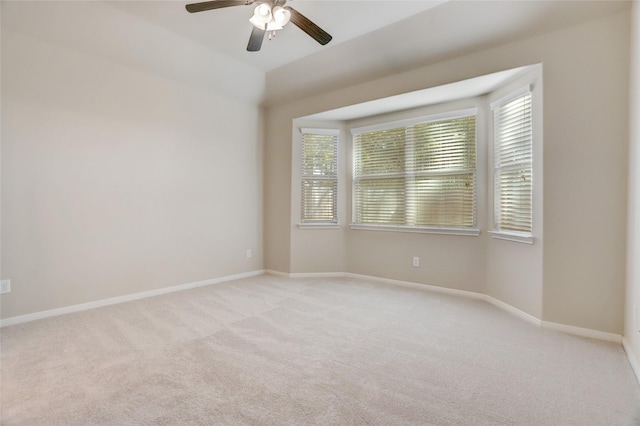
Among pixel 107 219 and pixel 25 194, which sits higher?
pixel 25 194

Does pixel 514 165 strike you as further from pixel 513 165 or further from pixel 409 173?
pixel 409 173

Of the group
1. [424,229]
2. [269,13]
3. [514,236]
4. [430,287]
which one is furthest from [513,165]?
[269,13]

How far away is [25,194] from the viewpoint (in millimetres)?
2859

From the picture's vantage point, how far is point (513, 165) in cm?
322

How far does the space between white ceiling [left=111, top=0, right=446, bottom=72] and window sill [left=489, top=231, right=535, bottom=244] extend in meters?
2.35

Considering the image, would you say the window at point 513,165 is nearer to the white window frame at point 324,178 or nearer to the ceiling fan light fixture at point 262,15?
the white window frame at point 324,178

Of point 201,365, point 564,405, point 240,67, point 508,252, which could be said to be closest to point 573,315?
point 508,252

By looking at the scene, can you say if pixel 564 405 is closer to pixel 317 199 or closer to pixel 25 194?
pixel 317 199

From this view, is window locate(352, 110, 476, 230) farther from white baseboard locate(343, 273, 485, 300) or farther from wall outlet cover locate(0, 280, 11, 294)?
wall outlet cover locate(0, 280, 11, 294)

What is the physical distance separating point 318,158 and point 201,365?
134 inches

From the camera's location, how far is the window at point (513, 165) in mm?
3053

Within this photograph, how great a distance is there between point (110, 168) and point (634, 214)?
4.77 meters

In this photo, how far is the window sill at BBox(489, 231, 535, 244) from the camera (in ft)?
9.70

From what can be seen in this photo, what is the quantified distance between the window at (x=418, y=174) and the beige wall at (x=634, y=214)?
4.86ft
